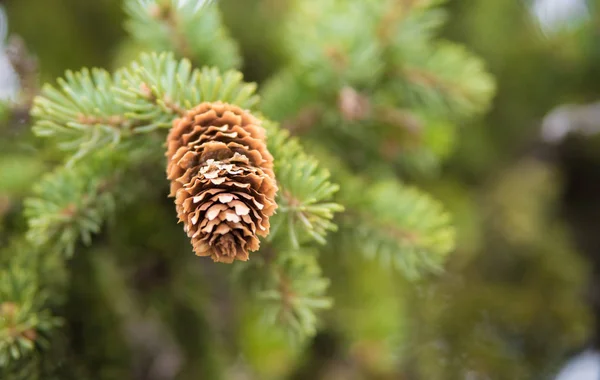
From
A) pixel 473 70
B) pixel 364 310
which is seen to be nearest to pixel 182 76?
pixel 473 70

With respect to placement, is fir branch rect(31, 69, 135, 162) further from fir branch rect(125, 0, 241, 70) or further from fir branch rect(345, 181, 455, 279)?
fir branch rect(345, 181, 455, 279)

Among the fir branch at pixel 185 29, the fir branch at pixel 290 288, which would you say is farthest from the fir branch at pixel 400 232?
the fir branch at pixel 185 29

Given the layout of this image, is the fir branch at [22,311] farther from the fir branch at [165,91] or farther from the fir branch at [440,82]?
the fir branch at [440,82]

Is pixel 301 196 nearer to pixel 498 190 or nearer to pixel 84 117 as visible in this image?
pixel 84 117

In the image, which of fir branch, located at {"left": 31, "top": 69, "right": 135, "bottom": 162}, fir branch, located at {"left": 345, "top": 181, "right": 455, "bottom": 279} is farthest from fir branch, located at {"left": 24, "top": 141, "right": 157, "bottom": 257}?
fir branch, located at {"left": 345, "top": 181, "right": 455, "bottom": 279}

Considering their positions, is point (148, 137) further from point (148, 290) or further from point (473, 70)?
point (473, 70)
